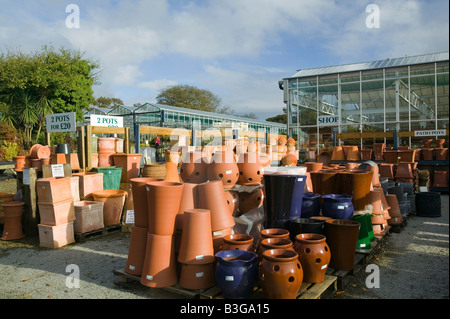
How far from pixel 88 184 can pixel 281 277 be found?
4.23m

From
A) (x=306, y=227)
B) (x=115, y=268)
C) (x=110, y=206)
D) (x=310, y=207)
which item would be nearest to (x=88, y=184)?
(x=110, y=206)

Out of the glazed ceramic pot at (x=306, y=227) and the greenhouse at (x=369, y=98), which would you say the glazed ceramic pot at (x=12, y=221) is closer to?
the glazed ceramic pot at (x=306, y=227)

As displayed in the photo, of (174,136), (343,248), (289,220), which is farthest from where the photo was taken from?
(174,136)

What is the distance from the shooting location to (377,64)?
1773 centimetres

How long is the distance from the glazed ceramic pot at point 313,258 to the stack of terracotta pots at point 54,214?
358 centimetres

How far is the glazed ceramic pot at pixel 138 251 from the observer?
336cm

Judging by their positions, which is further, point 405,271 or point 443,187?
point 443,187

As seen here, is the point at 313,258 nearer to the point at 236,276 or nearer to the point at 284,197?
the point at 236,276

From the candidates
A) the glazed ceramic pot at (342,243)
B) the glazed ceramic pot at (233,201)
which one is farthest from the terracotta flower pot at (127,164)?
the glazed ceramic pot at (342,243)

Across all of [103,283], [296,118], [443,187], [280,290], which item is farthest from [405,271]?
[296,118]

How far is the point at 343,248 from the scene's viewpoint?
3.46m

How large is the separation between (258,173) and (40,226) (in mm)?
3351

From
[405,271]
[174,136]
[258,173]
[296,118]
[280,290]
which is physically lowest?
[405,271]

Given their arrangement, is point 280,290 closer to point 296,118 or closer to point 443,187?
point 443,187
